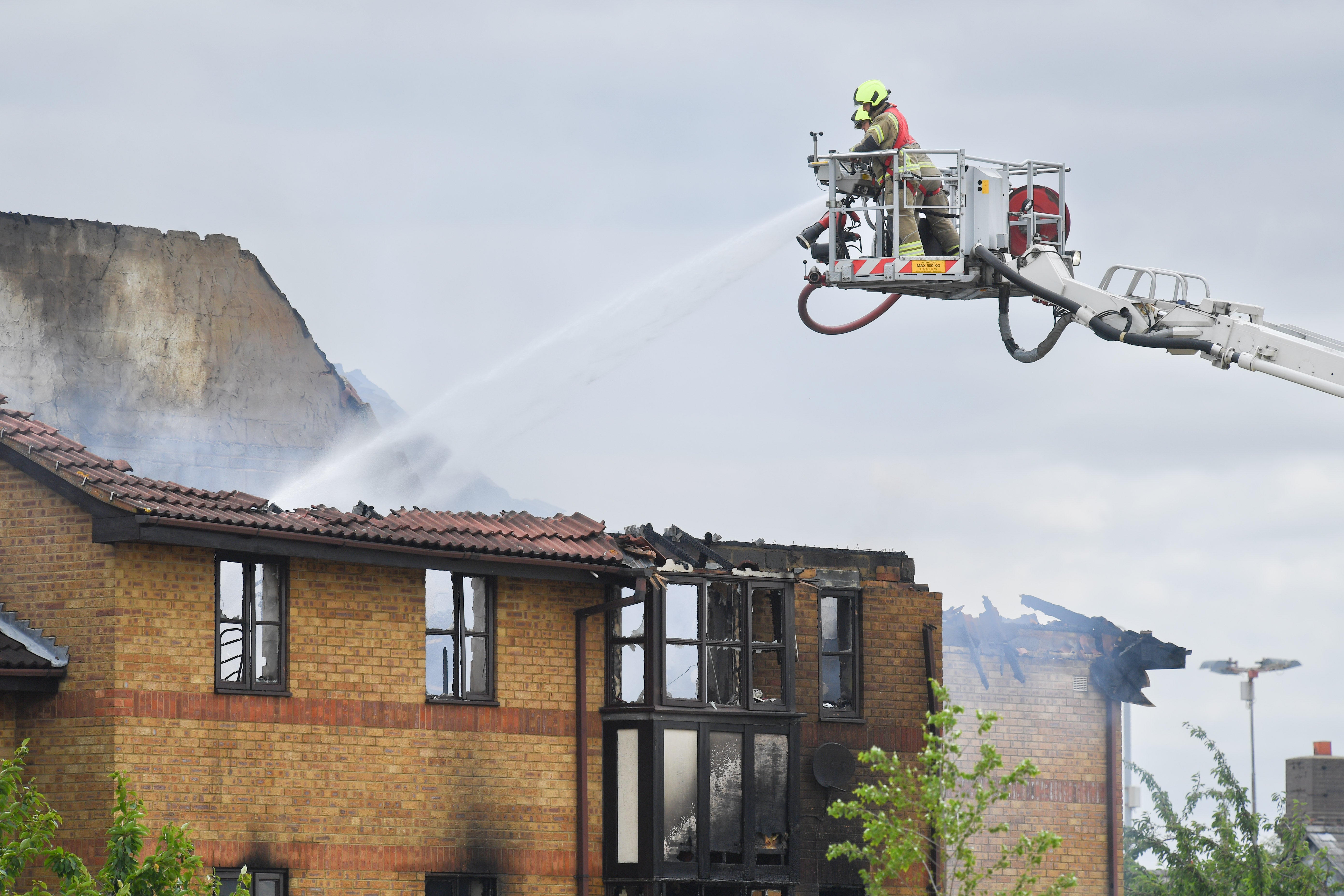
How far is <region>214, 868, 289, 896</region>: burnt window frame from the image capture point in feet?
73.8

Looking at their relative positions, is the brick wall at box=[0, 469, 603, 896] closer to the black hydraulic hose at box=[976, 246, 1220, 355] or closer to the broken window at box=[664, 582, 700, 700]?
the broken window at box=[664, 582, 700, 700]

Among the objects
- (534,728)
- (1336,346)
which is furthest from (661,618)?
(1336,346)

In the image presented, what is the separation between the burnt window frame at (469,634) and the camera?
2469 cm

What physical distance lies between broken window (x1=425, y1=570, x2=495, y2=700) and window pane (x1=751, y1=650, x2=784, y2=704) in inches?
145

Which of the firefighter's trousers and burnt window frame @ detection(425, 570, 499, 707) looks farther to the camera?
burnt window frame @ detection(425, 570, 499, 707)

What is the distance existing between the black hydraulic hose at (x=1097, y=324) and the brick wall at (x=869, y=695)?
267 inches

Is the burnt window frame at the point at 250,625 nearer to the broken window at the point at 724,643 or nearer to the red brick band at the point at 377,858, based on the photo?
the red brick band at the point at 377,858

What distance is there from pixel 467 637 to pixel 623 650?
7.22 ft

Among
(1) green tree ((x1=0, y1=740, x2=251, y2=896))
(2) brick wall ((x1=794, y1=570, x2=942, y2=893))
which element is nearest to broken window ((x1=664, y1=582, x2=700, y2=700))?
(2) brick wall ((x1=794, y1=570, x2=942, y2=893))

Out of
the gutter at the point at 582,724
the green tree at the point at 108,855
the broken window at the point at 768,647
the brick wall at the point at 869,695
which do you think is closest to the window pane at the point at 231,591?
the green tree at the point at 108,855

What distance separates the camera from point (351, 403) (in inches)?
1625

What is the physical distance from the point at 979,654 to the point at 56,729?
44.9ft

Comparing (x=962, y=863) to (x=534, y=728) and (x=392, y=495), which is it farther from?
(x=392, y=495)

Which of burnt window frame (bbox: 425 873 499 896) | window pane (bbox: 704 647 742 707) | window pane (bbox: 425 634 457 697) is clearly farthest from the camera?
window pane (bbox: 704 647 742 707)
